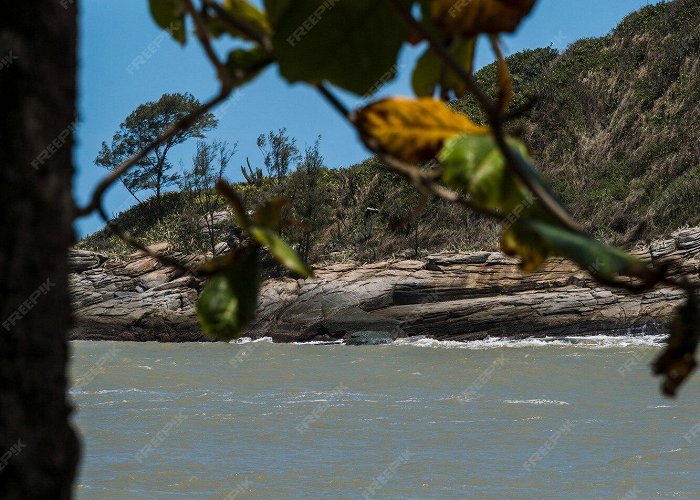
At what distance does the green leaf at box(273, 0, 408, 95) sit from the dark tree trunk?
62mm

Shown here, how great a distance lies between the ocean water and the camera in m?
7.94

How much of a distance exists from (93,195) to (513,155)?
0.16 meters

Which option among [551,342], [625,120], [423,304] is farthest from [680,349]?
[625,120]

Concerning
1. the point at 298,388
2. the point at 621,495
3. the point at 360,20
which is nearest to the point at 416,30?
the point at 360,20

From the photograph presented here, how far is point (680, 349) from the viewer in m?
0.23

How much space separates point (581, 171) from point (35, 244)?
30.2m

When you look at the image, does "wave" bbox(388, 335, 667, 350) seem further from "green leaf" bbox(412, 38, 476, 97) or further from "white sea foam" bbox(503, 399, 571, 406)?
"green leaf" bbox(412, 38, 476, 97)

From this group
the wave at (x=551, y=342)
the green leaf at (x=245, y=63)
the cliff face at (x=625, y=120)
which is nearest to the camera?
the green leaf at (x=245, y=63)

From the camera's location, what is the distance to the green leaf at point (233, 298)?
30 cm

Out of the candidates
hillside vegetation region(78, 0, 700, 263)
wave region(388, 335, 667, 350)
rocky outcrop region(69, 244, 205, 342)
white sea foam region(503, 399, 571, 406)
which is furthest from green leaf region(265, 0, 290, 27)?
hillside vegetation region(78, 0, 700, 263)

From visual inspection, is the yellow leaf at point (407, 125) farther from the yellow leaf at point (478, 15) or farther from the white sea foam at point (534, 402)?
the white sea foam at point (534, 402)

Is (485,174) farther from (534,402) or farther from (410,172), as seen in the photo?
(534,402)

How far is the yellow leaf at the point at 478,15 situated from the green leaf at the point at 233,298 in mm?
109

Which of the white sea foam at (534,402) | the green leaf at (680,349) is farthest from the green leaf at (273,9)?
the white sea foam at (534,402)
